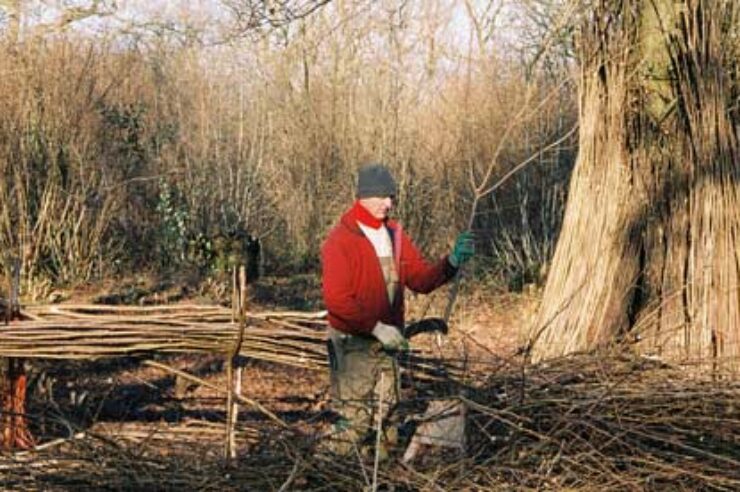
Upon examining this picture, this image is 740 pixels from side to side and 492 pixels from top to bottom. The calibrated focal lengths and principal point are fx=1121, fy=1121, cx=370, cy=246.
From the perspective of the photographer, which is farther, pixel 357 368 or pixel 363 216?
pixel 363 216

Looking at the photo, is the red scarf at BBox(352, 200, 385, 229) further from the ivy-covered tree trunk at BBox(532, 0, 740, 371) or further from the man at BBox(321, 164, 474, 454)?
the ivy-covered tree trunk at BBox(532, 0, 740, 371)

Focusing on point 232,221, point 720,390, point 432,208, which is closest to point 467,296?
point 432,208

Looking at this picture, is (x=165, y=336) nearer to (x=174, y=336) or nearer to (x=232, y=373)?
(x=174, y=336)

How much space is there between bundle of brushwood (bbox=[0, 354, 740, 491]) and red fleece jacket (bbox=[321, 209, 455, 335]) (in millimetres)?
910

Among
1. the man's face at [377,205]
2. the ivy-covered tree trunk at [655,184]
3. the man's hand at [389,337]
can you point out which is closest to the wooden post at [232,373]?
the man's hand at [389,337]

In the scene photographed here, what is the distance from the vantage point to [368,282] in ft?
14.9

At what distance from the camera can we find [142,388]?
7.21 m

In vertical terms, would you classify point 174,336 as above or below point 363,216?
below

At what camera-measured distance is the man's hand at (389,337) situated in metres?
4.24

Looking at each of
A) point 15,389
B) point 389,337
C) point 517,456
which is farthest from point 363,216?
point 15,389

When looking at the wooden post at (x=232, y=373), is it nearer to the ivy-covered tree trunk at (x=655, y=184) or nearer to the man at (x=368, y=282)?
the man at (x=368, y=282)

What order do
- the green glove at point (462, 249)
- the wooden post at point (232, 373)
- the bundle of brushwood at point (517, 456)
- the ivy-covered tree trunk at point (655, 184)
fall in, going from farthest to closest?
the ivy-covered tree trunk at point (655, 184), the green glove at point (462, 249), the wooden post at point (232, 373), the bundle of brushwood at point (517, 456)

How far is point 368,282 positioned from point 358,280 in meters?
0.05

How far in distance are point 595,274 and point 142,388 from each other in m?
3.02
